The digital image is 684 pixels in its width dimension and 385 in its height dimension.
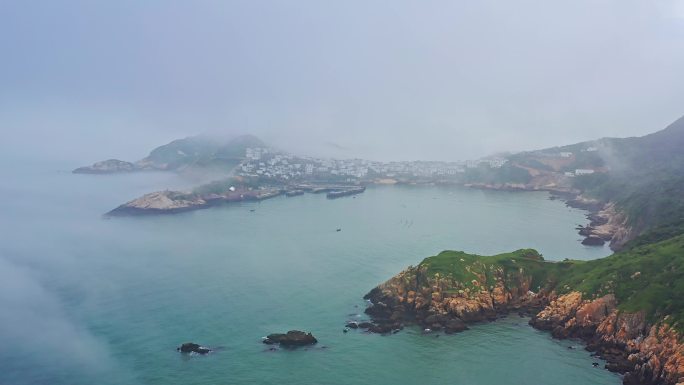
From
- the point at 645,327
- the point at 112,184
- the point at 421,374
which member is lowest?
the point at 421,374

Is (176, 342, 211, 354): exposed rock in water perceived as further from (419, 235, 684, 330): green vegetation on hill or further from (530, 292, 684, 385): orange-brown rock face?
(530, 292, 684, 385): orange-brown rock face

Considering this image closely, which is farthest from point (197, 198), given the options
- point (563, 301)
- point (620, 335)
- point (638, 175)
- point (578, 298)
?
point (620, 335)

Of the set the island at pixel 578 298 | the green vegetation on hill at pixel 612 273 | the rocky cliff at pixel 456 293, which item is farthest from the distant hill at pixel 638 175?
the rocky cliff at pixel 456 293

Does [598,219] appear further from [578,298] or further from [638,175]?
[578,298]

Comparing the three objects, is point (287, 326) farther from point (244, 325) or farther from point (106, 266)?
point (106, 266)

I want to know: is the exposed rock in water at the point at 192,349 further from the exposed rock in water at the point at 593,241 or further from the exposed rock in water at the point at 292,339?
the exposed rock in water at the point at 593,241

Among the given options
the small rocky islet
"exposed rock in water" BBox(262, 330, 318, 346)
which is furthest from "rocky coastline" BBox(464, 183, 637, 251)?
the small rocky islet

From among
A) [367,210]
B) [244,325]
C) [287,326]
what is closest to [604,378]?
[287,326]
